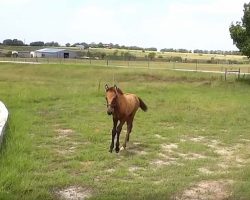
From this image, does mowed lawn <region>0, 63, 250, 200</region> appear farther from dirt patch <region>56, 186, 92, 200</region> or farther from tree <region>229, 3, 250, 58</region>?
tree <region>229, 3, 250, 58</region>

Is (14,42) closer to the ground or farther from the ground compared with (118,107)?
farther from the ground

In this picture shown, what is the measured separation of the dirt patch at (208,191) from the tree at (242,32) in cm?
2900

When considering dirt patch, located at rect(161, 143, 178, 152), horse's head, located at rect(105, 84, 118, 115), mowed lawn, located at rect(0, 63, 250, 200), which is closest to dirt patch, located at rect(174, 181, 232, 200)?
mowed lawn, located at rect(0, 63, 250, 200)

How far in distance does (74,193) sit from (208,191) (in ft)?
7.07

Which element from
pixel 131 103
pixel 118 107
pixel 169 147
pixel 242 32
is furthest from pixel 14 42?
pixel 118 107

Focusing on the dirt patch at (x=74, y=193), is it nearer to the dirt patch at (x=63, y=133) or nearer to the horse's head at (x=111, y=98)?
the horse's head at (x=111, y=98)

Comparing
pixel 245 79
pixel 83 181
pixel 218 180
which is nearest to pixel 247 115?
pixel 218 180

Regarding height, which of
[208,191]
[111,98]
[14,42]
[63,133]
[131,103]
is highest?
[14,42]

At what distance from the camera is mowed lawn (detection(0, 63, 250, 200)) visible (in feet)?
25.7

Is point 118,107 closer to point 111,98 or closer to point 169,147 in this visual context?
point 111,98

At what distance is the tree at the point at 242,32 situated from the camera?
36.6 meters

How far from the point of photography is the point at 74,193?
7637 millimetres

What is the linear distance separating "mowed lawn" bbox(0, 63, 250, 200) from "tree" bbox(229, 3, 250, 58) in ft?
52.1

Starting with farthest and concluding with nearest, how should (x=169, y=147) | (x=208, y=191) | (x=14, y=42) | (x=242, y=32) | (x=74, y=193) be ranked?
(x=14, y=42) → (x=242, y=32) → (x=169, y=147) → (x=208, y=191) → (x=74, y=193)
